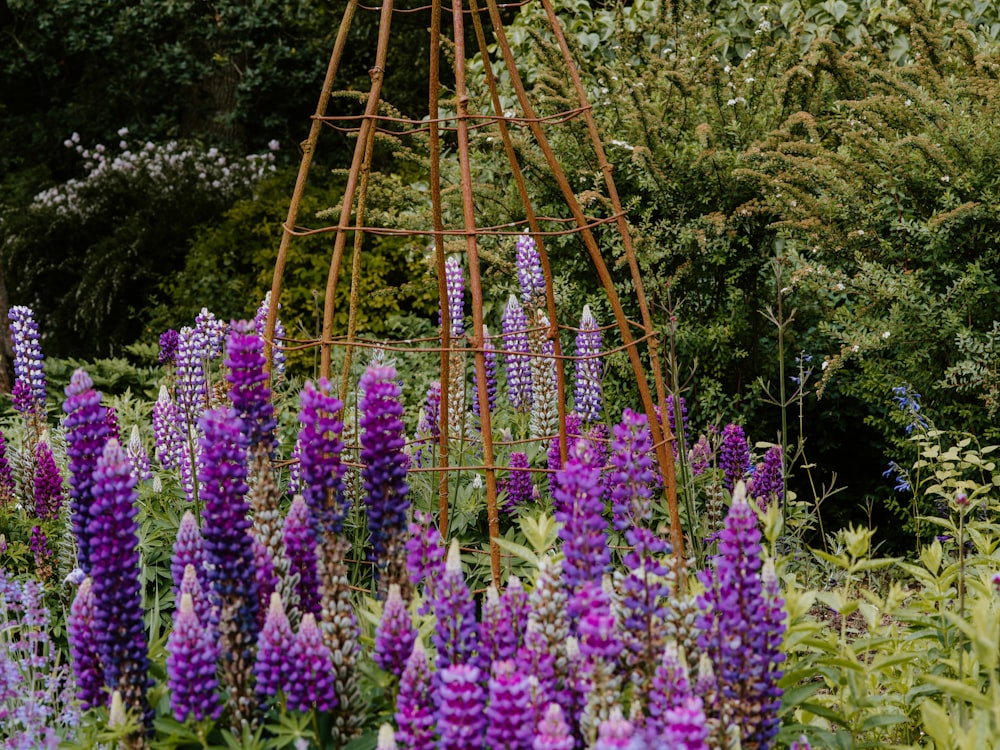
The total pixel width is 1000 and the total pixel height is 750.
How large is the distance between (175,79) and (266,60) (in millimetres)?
1215

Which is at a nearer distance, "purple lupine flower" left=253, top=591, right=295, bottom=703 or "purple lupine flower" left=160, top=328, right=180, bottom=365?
"purple lupine flower" left=253, top=591, right=295, bottom=703

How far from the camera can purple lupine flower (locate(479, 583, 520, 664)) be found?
1634mm

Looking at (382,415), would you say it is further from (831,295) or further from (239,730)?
(831,295)

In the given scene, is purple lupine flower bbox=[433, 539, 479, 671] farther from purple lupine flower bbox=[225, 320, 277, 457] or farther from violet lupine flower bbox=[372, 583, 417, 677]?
purple lupine flower bbox=[225, 320, 277, 457]

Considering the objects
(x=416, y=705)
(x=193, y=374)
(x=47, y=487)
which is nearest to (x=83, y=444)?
(x=416, y=705)

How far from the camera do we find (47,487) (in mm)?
3322

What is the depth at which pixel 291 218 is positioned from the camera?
9.98ft

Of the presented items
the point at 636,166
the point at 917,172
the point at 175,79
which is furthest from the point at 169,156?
the point at 917,172

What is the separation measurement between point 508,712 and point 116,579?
69 centimetres

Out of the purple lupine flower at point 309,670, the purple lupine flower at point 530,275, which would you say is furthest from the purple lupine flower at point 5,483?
the purple lupine flower at point 309,670

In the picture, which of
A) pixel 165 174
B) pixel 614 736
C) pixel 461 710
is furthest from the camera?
pixel 165 174

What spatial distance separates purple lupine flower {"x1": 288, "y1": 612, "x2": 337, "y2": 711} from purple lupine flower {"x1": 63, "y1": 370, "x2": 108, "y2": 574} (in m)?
0.44

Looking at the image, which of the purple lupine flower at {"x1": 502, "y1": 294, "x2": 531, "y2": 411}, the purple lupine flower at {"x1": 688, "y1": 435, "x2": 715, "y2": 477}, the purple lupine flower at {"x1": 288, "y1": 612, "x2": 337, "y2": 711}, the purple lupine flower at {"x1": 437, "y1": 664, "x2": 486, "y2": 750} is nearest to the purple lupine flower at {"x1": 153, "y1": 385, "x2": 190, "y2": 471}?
the purple lupine flower at {"x1": 502, "y1": 294, "x2": 531, "y2": 411}

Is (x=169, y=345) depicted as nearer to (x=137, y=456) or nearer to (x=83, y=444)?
(x=137, y=456)
